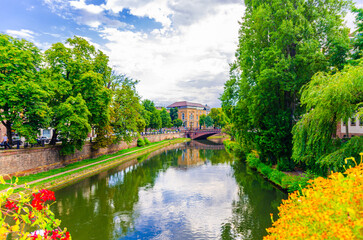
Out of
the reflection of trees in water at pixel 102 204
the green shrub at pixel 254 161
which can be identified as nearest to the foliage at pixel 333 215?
the reflection of trees in water at pixel 102 204

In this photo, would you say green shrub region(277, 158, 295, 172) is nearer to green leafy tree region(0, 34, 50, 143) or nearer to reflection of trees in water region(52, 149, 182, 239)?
reflection of trees in water region(52, 149, 182, 239)

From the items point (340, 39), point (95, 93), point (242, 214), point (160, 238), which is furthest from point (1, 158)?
point (340, 39)

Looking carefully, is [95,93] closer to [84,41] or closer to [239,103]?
[84,41]

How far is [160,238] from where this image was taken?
37.5ft

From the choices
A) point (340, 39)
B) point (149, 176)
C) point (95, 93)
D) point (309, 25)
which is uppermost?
point (309, 25)

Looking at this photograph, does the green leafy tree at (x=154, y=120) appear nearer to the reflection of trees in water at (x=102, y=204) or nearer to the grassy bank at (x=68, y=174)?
the grassy bank at (x=68, y=174)

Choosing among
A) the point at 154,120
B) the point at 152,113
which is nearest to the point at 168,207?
the point at 154,120

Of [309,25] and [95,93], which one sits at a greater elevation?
[309,25]

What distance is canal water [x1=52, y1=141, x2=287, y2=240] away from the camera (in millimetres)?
12109

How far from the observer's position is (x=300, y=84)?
1814 cm

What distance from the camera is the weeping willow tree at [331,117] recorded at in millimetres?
10984

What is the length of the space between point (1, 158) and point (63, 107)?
6.57 meters

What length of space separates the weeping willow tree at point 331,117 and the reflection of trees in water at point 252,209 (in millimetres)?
4387

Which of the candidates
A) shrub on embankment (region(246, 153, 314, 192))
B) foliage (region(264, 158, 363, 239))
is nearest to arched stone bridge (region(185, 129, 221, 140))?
shrub on embankment (region(246, 153, 314, 192))
